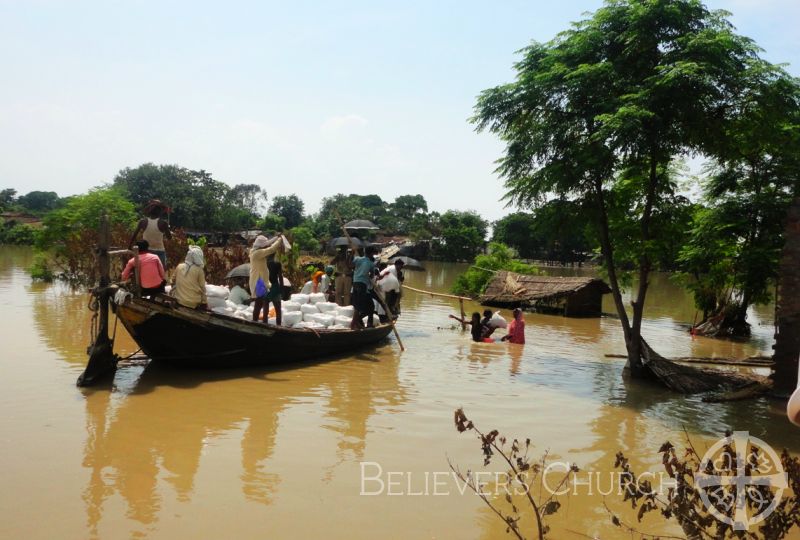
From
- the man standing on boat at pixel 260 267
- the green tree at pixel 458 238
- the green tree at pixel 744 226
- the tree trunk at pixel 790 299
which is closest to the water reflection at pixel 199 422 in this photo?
the man standing on boat at pixel 260 267

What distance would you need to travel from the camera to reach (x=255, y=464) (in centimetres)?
527

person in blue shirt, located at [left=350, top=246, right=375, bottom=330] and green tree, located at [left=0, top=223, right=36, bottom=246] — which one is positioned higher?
green tree, located at [left=0, top=223, right=36, bottom=246]

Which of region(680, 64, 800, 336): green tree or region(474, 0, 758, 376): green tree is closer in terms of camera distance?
region(474, 0, 758, 376): green tree

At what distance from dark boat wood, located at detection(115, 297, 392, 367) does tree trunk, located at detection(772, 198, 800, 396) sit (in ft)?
20.9

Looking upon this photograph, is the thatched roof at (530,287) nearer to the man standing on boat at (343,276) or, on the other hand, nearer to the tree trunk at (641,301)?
the man standing on boat at (343,276)

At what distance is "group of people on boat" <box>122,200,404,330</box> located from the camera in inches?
305

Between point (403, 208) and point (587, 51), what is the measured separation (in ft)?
205

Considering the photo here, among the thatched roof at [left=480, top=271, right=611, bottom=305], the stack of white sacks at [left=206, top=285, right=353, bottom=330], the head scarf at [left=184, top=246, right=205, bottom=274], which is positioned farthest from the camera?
the thatched roof at [left=480, top=271, right=611, bottom=305]

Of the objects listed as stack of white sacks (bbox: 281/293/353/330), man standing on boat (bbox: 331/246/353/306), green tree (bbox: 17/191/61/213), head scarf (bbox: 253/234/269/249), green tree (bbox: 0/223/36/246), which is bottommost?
stack of white sacks (bbox: 281/293/353/330)

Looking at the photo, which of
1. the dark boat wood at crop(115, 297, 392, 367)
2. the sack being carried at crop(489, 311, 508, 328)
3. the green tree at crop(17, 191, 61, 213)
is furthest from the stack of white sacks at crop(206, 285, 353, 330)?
the green tree at crop(17, 191, 61, 213)

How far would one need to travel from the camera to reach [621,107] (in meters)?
8.30

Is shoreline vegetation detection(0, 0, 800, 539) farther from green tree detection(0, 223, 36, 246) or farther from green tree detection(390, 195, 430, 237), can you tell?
green tree detection(0, 223, 36, 246)

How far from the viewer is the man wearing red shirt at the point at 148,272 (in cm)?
761

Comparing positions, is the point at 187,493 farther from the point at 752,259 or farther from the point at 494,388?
the point at 752,259
